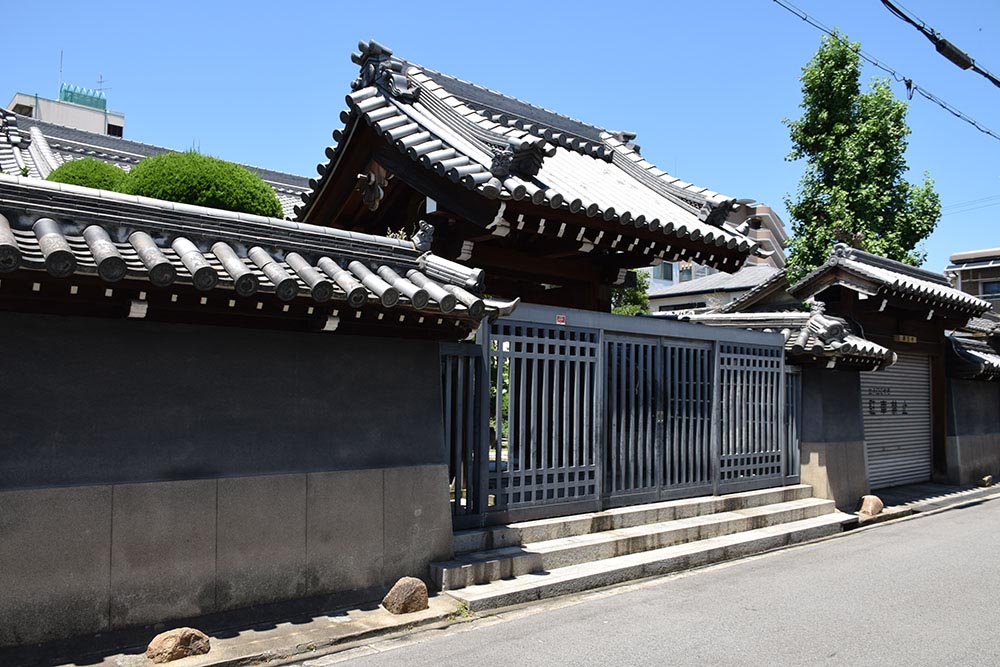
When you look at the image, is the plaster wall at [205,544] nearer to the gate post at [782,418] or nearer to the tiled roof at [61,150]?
the gate post at [782,418]

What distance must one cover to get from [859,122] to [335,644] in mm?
17453

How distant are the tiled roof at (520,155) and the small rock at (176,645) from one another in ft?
16.9

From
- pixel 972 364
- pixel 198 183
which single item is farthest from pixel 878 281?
pixel 198 183

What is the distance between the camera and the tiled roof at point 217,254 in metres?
5.38

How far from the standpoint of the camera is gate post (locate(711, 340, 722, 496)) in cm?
1172

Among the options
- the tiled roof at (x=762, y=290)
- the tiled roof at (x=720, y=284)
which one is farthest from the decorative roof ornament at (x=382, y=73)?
the tiled roof at (x=720, y=284)

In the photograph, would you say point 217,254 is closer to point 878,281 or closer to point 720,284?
point 878,281

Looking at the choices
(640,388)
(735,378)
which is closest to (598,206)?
(640,388)

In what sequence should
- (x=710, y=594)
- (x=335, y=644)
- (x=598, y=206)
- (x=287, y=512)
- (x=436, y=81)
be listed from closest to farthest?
(x=335, y=644), (x=287, y=512), (x=710, y=594), (x=598, y=206), (x=436, y=81)

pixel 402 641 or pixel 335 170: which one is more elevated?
pixel 335 170

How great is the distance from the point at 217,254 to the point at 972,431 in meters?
18.5

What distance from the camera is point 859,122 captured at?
18609 millimetres

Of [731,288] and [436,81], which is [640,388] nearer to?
[436,81]

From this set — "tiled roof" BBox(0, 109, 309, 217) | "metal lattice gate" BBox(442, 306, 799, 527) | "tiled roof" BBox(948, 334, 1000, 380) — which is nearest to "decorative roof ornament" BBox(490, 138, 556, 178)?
"metal lattice gate" BBox(442, 306, 799, 527)
